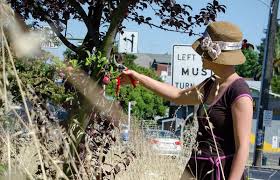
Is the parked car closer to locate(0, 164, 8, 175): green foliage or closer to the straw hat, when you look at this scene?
the straw hat

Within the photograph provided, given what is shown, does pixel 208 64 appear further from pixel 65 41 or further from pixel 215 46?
pixel 65 41

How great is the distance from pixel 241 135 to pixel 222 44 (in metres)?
0.52

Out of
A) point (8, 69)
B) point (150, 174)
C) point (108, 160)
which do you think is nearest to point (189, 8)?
point (108, 160)

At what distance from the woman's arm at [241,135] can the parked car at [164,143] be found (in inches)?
142

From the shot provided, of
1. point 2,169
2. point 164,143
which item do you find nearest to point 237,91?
point 2,169

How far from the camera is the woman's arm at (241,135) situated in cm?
295

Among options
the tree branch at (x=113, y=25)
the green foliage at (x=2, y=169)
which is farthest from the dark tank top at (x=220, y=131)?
the tree branch at (x=113, y=25)

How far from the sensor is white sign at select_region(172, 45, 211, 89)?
999 cm

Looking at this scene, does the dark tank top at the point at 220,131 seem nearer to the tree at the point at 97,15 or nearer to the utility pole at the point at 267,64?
the tree at the point at 97,15

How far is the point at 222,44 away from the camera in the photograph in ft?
10.6

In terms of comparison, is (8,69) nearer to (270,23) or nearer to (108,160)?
(108,160)

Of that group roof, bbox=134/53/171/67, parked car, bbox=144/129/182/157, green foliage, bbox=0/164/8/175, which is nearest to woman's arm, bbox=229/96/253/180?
green foliage, bbox=0/164/8/175

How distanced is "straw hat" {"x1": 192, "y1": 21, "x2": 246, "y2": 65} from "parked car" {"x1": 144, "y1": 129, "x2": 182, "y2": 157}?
3.38 m

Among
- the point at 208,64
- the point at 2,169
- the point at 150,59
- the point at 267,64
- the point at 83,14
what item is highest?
the point at 83,14
